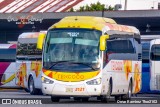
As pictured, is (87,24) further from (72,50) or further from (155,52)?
(155,52)

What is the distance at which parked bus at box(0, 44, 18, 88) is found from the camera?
50500mm

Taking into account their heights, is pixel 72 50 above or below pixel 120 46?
above

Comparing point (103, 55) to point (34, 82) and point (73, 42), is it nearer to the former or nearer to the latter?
point (73, 42)

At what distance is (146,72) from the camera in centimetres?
4294

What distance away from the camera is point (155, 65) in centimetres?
4200

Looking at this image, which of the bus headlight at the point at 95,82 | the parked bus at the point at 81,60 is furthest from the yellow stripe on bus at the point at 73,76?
the bus headlight at the point at 95,82

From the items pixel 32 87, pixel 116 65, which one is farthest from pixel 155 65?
pixel 116 65

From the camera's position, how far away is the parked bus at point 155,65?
41.9 meters

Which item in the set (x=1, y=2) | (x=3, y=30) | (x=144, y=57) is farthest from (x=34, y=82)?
(x=1, y=2)

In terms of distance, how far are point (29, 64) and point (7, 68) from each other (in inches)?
322

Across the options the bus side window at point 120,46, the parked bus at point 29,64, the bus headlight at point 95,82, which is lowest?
the parked bus at point 29,64

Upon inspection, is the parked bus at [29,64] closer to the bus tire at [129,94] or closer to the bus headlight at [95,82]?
the bus tire at [129,94]

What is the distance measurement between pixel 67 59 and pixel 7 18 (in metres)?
30.2

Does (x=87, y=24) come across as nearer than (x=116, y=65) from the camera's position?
Yes
